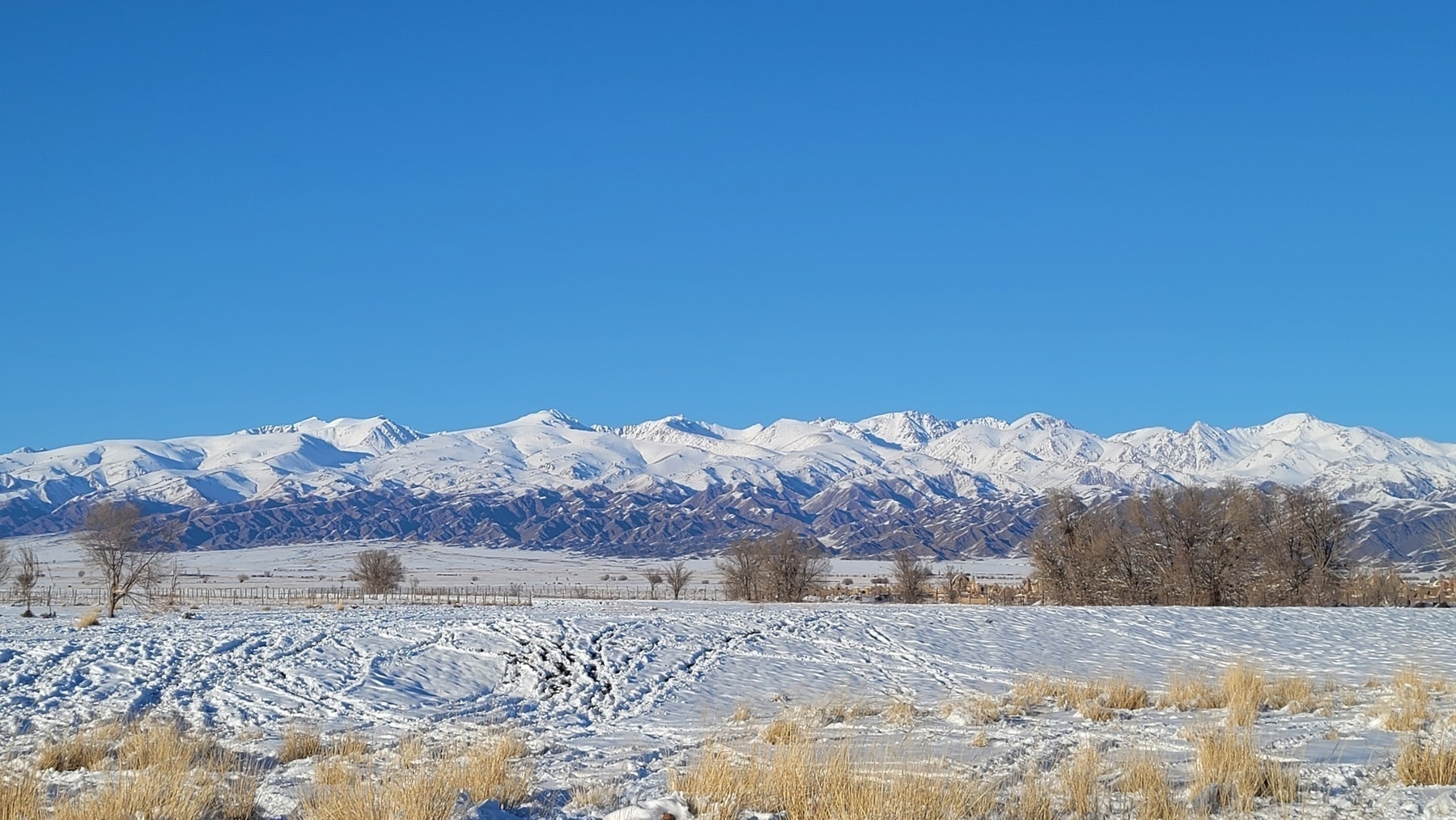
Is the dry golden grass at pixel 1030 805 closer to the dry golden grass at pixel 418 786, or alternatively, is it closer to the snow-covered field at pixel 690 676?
the snow-covered field at pixel 690 676

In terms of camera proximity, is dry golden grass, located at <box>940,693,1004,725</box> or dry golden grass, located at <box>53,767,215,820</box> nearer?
dry golden grass, located at <box>53,767,215,820</box>

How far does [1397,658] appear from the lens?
23.0 meters

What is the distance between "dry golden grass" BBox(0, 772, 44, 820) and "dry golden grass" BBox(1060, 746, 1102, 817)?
7.26 meters

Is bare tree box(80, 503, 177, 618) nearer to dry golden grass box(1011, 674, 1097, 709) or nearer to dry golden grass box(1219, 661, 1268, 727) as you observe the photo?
dry golden grass box(1011, 674, 1097, 709)

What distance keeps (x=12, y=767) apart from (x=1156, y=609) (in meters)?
35.0

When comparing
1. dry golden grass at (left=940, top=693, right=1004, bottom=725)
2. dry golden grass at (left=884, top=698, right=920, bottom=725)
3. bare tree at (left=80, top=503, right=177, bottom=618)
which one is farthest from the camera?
bare tree at (left=80, top=503, right=177, bottom=618)

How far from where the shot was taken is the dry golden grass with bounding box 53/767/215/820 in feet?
23.0

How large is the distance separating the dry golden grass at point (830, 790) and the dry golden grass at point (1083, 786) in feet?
1.73

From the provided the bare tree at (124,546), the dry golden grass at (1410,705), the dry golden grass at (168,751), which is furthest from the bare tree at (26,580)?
the dry golden grass at (1410,705)

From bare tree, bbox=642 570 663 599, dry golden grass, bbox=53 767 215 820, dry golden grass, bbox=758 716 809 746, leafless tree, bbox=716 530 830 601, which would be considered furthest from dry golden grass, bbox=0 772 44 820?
bare tree, bbox=642 570 663 599

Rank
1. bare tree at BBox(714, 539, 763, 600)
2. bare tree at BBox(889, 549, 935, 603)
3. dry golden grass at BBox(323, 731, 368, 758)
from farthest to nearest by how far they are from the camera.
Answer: bare tree at BBox(889, 549, 935, 603)
bare tree at BBox(714, 539, 763, 600)
dry golden grass at BBox(323, 731, 368, 758)

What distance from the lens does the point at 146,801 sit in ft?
23.8

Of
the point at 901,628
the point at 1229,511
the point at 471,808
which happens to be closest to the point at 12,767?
the point at 471,808

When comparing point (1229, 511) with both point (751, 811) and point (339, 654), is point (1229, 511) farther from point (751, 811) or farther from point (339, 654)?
point (751, 811)
